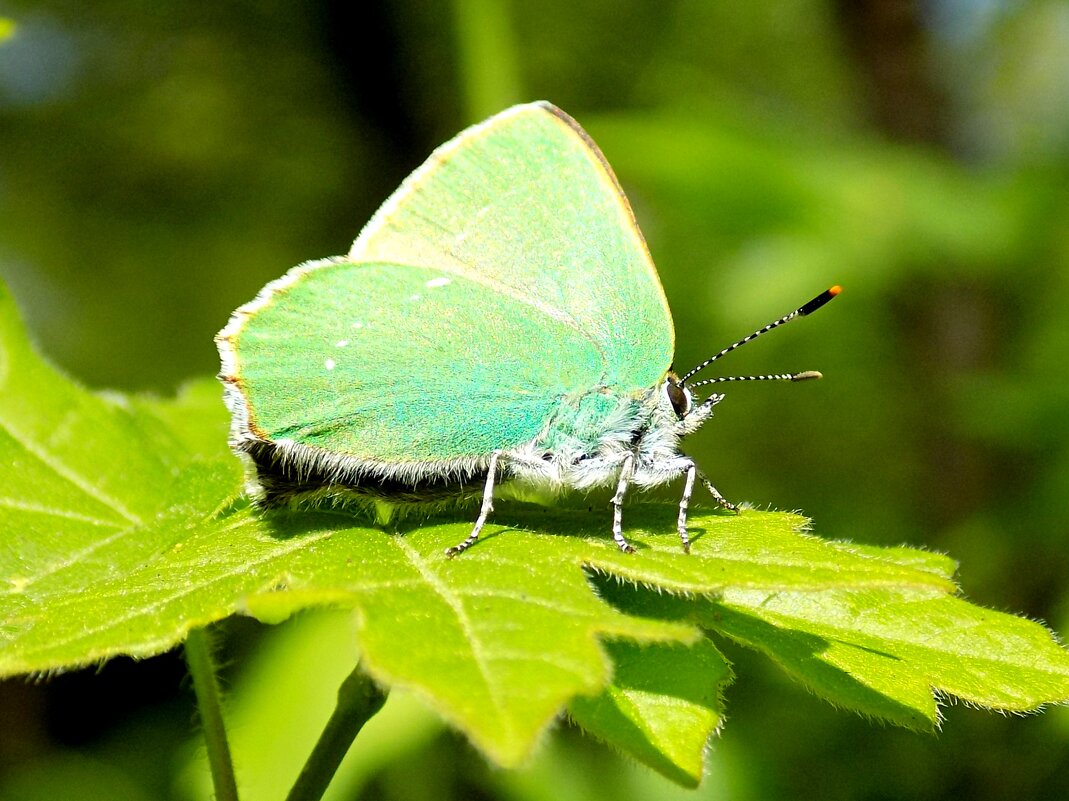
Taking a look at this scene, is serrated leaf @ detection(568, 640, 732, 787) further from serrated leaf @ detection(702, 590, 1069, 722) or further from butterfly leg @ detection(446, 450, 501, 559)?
butterfly leg @ detection(446, 450, 501, 559)

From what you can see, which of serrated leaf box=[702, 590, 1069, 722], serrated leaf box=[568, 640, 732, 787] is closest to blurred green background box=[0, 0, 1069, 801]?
serrated leaf box=[568, 640, 732, 787]

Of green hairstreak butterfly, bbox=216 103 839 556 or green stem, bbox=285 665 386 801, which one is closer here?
green stem, bbox=285 665 386 801

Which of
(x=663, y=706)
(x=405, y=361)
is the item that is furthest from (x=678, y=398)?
(x=663, y=706)

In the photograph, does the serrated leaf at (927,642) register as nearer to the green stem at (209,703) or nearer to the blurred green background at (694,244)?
the blurred green background at (694,244)

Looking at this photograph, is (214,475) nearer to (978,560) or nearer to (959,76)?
(978,560)

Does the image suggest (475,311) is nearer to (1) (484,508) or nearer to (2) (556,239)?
(2) (556,239)

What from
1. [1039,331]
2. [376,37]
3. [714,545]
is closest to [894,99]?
[1039,331]
